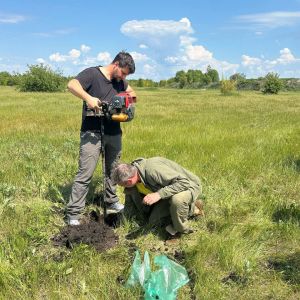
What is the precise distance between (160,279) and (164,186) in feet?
4.71

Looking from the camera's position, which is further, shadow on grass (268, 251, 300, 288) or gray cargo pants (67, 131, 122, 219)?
gray cargo pants (67, 131, 122, 219)

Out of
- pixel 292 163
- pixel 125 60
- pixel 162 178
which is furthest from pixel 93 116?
pixel 292 163

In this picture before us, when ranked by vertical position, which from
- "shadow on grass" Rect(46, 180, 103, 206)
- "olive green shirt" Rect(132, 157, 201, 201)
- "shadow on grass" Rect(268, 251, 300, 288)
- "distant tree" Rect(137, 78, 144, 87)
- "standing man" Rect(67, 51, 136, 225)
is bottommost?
"shadow on grass" Rect(268, 251, 300, 288)

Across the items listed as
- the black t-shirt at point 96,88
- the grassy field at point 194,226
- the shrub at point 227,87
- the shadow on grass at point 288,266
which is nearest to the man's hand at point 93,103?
the black t-shirt at point 96,88

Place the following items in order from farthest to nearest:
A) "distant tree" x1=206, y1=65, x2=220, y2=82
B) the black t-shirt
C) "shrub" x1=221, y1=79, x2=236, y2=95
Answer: "distant tree" x1=206, y1=65, x2=220, y2=82 → "shrub" x1=221, y1=79, x2=236, y2=95 → the black t-shirt

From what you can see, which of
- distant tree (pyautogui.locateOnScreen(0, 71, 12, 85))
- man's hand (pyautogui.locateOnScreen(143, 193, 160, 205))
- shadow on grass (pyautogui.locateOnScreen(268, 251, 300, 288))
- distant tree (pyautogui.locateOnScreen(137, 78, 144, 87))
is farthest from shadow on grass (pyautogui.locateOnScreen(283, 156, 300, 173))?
distant tree (pyautogui.locateOnScreen(0, 71, 12, 85))

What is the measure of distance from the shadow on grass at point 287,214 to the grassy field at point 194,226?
12 millimetres

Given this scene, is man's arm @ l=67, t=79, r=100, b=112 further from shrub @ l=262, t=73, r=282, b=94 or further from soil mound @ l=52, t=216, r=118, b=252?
shrub @ l=262, t=73, r=282, b=94

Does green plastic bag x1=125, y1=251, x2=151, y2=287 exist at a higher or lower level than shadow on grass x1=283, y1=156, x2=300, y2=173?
lower

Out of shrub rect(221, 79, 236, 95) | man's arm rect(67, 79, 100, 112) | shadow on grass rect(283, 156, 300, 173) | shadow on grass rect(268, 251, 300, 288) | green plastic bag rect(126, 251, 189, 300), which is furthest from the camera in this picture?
shrub rect(221, 79, 236, 95)

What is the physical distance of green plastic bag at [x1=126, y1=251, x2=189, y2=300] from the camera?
3.46 meters

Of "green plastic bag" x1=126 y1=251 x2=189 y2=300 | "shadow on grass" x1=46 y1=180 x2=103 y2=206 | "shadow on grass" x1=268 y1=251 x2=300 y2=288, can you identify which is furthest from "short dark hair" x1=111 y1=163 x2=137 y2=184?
"shadow on grass" x1=268 y1=251 x2=300 y2=288

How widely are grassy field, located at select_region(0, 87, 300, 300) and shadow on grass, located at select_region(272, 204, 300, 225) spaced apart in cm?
1

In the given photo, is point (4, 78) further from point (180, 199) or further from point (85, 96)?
point (180, 199)
